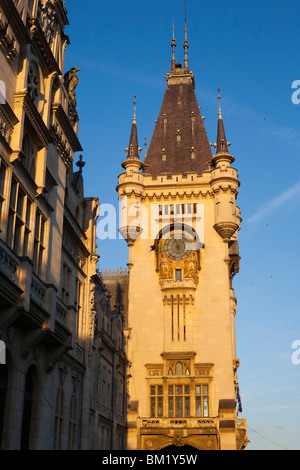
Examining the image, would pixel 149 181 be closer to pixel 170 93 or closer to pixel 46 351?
pixel 170 93

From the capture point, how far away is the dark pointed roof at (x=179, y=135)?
57812 millimetres

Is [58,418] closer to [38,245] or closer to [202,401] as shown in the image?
[38,245]

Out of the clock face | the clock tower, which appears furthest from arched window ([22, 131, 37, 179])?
the clock face

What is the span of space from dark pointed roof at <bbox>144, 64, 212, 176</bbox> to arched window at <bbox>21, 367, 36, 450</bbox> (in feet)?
119

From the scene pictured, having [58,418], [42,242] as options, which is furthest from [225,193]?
[58,418]

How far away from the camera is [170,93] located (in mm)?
64250

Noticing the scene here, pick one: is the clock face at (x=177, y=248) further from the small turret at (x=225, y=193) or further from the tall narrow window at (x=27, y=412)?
the tall narrow window at (x=27, y=412)

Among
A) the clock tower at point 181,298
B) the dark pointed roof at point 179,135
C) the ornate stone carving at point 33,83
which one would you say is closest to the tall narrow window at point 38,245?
Result: the ornate stone carving at point 33,83

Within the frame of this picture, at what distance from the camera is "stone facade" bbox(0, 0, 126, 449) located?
18.7 meters

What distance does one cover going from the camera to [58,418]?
24625mm

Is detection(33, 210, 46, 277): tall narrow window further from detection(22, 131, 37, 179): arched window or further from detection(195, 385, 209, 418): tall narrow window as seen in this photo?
detection(195, 385, 209, 418): tall narrow window

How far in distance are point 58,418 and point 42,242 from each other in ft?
25.0

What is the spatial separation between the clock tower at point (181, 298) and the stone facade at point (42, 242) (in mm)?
19304

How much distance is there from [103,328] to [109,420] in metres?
6.63
